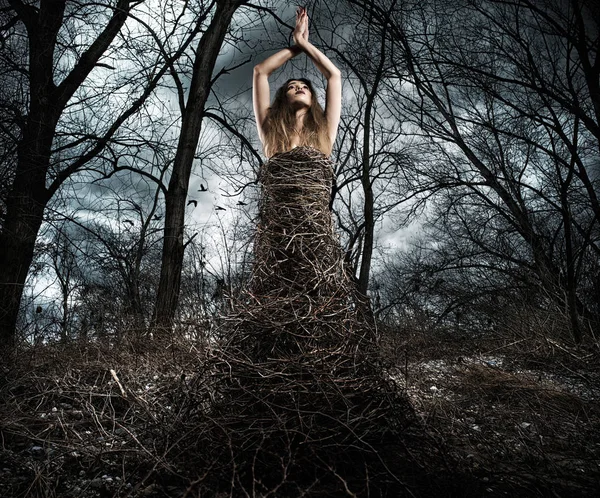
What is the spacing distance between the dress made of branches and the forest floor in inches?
8.6

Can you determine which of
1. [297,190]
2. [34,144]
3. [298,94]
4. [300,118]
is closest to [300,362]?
[297,190]

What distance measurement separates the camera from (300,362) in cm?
255

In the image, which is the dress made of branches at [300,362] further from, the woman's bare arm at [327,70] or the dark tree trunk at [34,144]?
the dark tree trunk at [34,144]

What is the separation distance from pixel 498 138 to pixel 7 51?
9451mm

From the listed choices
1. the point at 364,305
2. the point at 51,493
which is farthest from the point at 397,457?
the point at 51,493

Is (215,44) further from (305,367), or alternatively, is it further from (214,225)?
(305,367)

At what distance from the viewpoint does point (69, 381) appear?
3562 millimetres

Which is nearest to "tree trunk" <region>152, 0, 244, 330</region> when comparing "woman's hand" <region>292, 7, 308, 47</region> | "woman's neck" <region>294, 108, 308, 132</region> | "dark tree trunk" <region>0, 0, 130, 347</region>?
"dark tree trunk" <region>0, 0, 130, 347</region>

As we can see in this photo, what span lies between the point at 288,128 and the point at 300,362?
5.73 feet

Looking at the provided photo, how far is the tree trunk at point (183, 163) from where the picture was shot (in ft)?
21.2

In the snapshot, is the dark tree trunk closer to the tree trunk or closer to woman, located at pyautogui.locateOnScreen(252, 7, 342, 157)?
the tree trunk

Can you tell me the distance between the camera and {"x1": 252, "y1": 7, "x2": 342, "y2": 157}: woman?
3387 mm

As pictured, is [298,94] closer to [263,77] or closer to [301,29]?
[263,77]

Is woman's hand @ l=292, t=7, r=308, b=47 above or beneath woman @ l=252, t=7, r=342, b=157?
above
